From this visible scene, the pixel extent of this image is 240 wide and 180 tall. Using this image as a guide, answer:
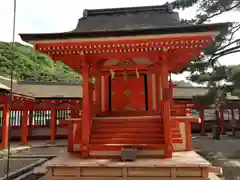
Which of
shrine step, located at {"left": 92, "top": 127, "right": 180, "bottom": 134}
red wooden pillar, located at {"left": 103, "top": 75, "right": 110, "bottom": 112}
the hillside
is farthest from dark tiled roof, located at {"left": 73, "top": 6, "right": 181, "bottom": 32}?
the hillside

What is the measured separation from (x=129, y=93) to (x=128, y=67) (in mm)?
1838

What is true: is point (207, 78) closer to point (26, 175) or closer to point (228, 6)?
point (228, 6)

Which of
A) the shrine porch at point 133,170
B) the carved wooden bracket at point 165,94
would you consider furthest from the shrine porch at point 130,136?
the carved wooden bracket at point 165,94

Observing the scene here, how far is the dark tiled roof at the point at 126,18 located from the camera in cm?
793

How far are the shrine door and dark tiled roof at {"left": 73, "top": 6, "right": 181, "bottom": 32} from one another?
266 cm

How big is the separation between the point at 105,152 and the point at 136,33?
3899 millimetres

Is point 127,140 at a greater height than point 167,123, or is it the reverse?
point 167,123

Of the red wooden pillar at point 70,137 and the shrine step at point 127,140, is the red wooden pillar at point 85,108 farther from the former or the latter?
the red wooden pillar at point 70,137

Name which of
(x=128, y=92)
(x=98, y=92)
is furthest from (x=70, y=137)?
(x=128, y=92)

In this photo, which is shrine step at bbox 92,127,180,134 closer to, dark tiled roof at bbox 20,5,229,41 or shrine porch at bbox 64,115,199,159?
shrine porch at bbox 64,115,199,159

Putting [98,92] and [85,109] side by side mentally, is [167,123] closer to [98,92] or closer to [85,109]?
[85,109]

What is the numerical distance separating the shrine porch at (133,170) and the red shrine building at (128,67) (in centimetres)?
76

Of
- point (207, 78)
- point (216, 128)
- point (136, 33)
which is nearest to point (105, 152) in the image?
point (136, 33)

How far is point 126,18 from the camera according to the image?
28.8 feet
